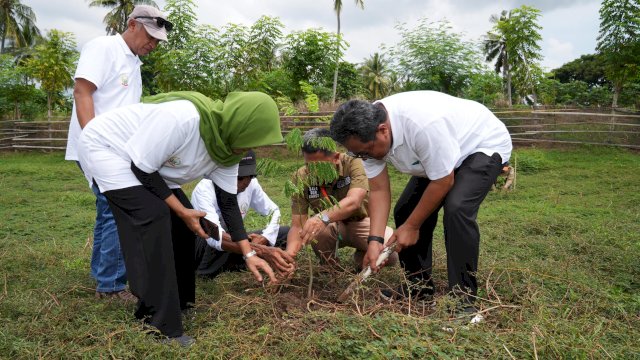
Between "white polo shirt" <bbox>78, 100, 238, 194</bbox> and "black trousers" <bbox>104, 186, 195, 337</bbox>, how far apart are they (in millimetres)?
86

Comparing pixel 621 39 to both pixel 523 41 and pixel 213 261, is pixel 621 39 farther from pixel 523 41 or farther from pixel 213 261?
pixel 213 261

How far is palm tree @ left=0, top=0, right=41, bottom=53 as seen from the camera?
93.5 ft

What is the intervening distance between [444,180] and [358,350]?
36.5 inches

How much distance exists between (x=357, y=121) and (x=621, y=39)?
1363 centimetres

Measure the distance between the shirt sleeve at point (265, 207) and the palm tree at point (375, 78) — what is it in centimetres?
3170

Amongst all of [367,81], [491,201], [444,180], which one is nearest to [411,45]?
[491,201]

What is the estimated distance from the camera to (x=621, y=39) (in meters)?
13.8

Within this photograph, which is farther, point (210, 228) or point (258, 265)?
point (210, 228)

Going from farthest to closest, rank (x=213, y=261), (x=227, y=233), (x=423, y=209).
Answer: (x=213, y=261) → (x=227, y=233) → (x=423, y=209)

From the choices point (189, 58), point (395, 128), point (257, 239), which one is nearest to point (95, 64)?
point (257, 239)

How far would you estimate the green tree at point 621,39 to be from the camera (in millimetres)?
13586

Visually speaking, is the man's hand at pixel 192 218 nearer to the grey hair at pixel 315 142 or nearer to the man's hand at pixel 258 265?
the man's hand at pixel 258 265

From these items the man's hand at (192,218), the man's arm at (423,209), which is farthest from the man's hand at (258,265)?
the man's arm at (423,209)

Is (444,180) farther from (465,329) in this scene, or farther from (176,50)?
(176,50)
